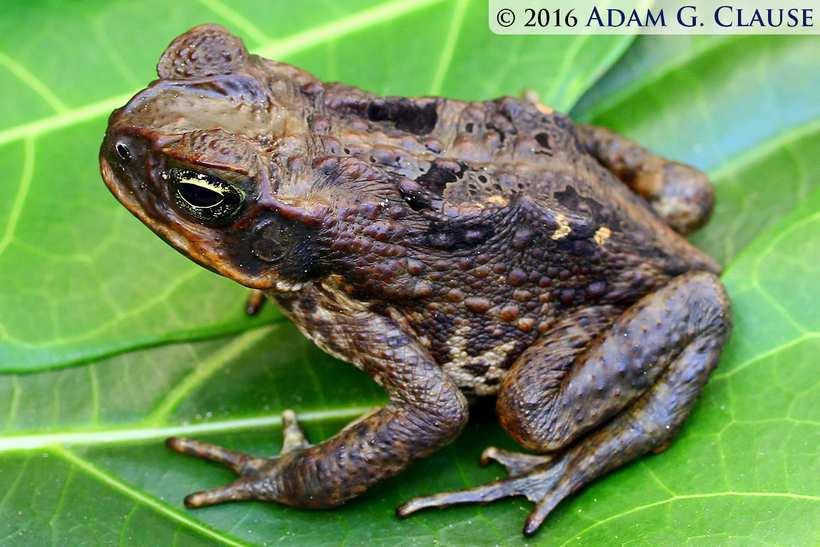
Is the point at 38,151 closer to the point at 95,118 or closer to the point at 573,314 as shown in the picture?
the point at 95,118

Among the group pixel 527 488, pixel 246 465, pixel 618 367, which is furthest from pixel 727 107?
pixel 246 465

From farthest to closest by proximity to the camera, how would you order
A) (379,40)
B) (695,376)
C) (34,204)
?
(379,40)
(34,204)
(695,376)

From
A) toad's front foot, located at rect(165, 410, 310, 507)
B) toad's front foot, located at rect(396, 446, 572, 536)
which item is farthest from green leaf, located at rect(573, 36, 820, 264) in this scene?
toad's front foot, located at rect(165, 410, 310, 507)

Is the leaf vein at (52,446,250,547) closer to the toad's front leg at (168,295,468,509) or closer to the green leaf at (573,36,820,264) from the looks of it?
the toad's front leg at (168,295,468,509)

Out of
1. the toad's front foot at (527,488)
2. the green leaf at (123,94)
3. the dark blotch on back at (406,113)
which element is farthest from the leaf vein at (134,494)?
the dark blotch on back at (406,113)

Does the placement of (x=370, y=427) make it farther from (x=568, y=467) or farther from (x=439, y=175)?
(x=439, y=175)

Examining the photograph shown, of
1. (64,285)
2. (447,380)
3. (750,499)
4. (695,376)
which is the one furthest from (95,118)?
(750,499)

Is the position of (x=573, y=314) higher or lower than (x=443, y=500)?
higher
